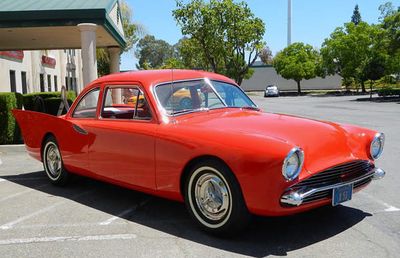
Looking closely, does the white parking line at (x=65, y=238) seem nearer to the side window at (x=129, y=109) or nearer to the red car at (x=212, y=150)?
the red car at (x=212, y=150)

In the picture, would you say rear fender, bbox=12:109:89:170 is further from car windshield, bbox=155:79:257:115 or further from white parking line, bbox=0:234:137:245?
white parking line, bbox=0:234:137:245

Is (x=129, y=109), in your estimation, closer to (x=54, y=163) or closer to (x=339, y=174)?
(x=54, y=163)

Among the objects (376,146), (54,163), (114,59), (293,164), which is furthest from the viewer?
(114,59)

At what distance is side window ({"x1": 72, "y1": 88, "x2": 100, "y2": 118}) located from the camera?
→ 251 inches

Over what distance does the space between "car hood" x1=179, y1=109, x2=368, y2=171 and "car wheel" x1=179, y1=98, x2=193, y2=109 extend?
0.71 ft

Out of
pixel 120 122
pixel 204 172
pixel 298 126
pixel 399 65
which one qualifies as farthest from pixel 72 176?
pixel 399 65

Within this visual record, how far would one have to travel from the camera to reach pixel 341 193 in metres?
4.43

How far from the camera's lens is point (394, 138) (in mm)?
11586

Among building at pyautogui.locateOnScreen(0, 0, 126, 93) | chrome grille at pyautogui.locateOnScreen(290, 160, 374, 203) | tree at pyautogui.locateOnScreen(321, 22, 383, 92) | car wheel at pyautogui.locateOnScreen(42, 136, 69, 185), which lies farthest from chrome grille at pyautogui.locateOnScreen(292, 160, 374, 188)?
tree at pyautogui.locateOnScreen(321, 22, 383, 92)

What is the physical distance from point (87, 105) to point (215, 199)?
113 inches

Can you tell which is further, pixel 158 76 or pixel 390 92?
pixel 390 92

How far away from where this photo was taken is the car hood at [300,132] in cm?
434

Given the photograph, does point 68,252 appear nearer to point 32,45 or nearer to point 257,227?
point 257,227

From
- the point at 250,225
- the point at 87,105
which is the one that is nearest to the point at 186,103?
the point at 250,225
